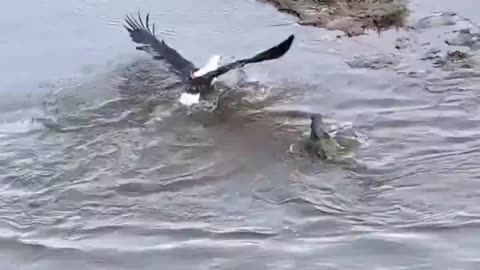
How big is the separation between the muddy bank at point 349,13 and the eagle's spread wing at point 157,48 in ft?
3.82

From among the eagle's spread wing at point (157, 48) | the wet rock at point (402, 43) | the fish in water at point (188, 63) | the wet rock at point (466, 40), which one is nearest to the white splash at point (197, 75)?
Result: the fish in water at point (188, 63)

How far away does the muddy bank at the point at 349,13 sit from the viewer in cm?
754

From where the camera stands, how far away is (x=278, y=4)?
8.16m

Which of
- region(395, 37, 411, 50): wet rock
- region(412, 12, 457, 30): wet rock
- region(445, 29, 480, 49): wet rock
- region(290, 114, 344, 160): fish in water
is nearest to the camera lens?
region(290, 114, 344, 160): fish in water

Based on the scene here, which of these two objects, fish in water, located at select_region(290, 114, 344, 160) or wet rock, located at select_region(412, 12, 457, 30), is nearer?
fish in water, located at select_region(290, 114, 344, 160)

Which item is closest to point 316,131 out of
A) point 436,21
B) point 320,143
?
point 320,143

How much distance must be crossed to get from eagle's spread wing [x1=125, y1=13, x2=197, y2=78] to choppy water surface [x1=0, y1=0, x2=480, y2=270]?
7.3 inches

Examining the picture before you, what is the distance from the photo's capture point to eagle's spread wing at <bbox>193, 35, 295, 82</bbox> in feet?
19.5

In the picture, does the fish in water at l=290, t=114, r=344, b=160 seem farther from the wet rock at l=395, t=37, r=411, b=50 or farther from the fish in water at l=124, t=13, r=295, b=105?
the wet rock at l=395, t=37, r=411, b=50

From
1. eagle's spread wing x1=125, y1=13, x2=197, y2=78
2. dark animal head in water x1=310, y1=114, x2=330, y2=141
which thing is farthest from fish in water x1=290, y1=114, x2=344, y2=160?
eagle's spread wing x1=125, y1=13, x2=197, y2=78

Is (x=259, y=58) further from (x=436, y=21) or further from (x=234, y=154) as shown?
(x=436, y=21)

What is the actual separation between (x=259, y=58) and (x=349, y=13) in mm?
1950

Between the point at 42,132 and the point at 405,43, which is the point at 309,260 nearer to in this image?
the point at 42,132

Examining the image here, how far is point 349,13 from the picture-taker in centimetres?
777
